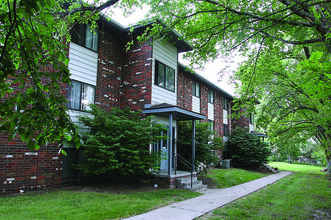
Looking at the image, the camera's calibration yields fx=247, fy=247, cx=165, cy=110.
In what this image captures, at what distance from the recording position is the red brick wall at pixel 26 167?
7461 mm

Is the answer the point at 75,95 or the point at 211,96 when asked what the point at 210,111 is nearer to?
the point at 211,96

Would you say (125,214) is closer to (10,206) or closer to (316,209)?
(10,206)

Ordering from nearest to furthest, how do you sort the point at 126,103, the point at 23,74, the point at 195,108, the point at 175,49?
the point at 23,74, the point at 126,103, the point at 175,49, the point at 195,108

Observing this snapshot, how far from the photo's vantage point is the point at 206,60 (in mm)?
8094

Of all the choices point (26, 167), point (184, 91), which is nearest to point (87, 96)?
point (26, 167)

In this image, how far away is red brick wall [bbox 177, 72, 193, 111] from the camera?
16.3 meters

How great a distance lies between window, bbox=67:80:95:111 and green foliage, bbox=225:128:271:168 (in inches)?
575

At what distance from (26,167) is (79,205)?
2.90 meters

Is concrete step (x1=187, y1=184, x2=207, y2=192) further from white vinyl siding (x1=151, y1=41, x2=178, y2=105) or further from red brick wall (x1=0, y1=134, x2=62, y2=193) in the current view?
red brick wall (x1=0, y1=134, x2=62, y2=193)

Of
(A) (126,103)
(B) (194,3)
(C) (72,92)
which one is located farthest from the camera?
(A) (126,103)

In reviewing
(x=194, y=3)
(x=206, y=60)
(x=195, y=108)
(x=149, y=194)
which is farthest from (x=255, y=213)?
(x=195, y=108)

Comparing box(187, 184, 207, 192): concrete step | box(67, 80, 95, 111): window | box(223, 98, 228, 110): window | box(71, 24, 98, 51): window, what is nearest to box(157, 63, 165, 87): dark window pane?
box(71, 24, 98, 51): window

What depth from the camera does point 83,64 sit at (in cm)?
1031

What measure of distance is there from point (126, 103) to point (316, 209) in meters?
8.45
